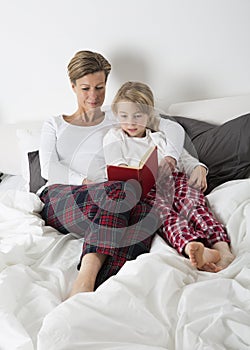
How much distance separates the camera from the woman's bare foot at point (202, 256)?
1.44 metres

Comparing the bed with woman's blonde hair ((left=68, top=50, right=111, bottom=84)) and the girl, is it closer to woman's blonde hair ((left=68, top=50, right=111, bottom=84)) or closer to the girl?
the girl

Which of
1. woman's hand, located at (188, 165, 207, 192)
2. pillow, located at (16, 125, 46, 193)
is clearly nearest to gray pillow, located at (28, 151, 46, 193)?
pillow, located at (16, 125, 46, 193)

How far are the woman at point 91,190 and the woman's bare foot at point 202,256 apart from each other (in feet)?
0.69

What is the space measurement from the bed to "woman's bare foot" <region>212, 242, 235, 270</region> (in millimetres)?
31

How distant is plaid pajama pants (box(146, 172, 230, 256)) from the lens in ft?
5.34

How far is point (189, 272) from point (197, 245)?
3.3 inches

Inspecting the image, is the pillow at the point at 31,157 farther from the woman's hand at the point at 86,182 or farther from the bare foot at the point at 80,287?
the bare foot at the point at 80,287

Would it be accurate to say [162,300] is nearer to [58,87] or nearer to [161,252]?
[161,252]

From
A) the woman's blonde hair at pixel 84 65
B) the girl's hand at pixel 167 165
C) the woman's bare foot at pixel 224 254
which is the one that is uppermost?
the woman's blonde hair at pixel 84 65

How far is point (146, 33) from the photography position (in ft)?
7.96

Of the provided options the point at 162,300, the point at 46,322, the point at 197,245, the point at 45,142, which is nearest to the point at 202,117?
the point at 45,142

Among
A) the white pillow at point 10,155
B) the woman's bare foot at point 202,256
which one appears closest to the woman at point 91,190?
the woman's bare foot at point 202,256

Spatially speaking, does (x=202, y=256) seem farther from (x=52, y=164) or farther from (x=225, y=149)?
(x=52, y=164)

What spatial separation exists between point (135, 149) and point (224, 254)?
640 mm
